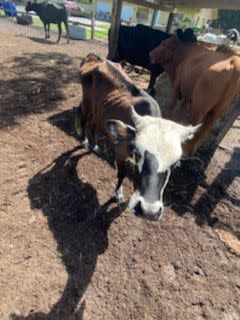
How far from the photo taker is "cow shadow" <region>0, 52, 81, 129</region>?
7122 millimetres

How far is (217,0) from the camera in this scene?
7.23 metres

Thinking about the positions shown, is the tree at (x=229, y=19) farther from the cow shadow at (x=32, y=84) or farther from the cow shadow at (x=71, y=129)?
the cow shadow at (x=71, y=129)

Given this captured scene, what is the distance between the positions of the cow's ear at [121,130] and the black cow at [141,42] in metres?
6.36

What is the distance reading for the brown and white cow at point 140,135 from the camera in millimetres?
3082

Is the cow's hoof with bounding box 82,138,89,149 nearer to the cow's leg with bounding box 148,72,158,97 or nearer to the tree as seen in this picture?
the cow's leg with bounding box 148,72,158,97

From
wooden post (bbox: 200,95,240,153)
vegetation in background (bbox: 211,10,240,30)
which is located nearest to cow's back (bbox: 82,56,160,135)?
wooden post (bbox: 200,95,240,153)

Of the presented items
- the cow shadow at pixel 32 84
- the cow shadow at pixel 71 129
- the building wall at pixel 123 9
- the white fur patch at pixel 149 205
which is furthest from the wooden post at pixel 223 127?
the building wall at pixel 123 9

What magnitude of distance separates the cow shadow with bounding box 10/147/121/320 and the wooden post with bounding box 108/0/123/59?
598 centimetres

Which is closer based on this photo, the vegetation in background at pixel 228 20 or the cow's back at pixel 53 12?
the cow's back at pixel 53 12

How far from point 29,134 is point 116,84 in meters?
2.58

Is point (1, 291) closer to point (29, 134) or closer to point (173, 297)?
point (173, 297)

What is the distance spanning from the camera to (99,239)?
13.8 feet

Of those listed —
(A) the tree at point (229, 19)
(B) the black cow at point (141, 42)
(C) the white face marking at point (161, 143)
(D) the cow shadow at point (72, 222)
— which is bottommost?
(A) the tree at point (229, 19)

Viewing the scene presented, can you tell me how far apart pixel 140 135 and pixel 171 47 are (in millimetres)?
5716
